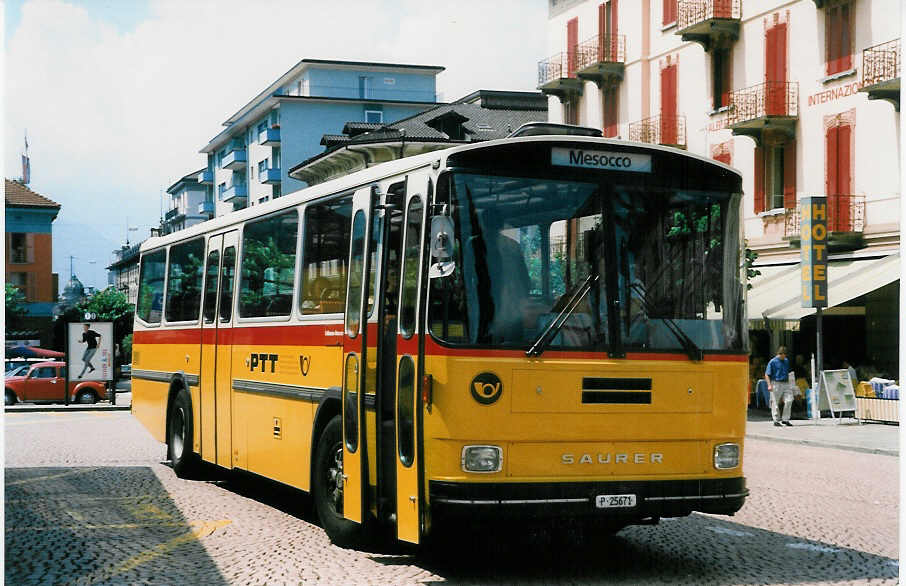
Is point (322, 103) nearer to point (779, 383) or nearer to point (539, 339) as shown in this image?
point (779, 383)

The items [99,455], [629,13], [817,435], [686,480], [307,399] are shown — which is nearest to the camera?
[686,480]

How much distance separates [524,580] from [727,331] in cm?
218

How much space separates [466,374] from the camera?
8164 mm

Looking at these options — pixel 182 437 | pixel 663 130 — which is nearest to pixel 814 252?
pixel 663 130

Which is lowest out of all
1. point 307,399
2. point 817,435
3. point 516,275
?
point 817,435

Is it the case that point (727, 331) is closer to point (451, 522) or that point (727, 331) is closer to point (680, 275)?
point (680, 275)

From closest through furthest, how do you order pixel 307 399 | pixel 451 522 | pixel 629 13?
pixel 451 522 → pixel 307 399 → pixel 629 13

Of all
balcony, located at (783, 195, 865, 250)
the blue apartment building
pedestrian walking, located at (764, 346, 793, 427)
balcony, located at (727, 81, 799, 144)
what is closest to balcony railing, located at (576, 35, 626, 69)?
balcony, located at (727, 81, 799, 144)

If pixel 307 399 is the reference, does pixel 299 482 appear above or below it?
below

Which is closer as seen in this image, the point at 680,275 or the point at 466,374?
the point at 466,374

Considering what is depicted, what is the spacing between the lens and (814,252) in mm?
26812

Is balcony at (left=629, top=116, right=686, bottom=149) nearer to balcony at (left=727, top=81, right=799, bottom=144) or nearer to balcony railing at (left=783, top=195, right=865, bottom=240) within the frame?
balcony at (left=727, top=81, right=799, bottom=144)

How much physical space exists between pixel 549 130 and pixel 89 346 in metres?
27.4

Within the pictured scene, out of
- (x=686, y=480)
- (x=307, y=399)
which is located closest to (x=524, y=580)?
(x=686, y=480)
